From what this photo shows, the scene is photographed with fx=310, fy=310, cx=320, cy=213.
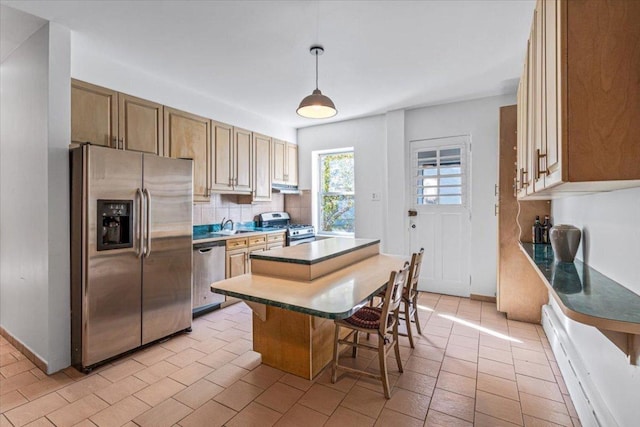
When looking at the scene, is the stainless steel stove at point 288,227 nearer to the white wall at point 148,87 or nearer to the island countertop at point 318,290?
the white wall at point 148,87

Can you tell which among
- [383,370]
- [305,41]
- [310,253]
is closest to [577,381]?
[383,370]

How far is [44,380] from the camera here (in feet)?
7.62

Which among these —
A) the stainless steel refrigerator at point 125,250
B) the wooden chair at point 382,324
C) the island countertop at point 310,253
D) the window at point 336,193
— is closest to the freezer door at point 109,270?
the stainless steel refrigerator at point 125,250

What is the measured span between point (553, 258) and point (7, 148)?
474cm

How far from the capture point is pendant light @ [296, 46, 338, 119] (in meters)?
2.43

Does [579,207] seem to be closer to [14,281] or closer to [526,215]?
[526,215]

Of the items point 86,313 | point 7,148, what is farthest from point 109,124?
point 86,313

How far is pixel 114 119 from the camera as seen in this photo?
290 cm

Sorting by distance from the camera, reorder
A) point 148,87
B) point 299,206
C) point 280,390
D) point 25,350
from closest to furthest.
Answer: point 280,390 < point 25,350 < point 148,87 < point 299,206

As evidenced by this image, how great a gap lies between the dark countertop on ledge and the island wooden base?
1.46 meters

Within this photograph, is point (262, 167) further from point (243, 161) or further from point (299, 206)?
point (299, 206)

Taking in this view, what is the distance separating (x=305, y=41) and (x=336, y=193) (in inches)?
117

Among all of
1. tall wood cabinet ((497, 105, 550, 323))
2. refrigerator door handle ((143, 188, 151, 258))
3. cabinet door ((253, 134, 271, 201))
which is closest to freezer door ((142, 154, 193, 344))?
refrigerator door handle ((143, 188, 151, 258))

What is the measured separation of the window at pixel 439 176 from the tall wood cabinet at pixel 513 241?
2.45 feet
